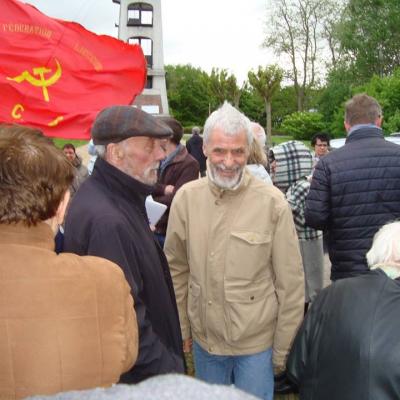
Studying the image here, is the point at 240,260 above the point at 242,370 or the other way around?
above

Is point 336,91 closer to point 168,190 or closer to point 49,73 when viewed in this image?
point 168,190

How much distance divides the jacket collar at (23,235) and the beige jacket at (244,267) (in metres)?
1.26

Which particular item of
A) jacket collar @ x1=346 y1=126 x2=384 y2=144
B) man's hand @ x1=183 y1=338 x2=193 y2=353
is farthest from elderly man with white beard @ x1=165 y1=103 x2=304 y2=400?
jacket collar @ x1=346 y1=126 x2=384 y2=144

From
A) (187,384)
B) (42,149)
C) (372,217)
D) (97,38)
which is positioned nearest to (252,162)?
(372,217)

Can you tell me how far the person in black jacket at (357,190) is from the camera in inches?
130

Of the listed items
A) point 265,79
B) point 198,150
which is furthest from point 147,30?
point 198,150

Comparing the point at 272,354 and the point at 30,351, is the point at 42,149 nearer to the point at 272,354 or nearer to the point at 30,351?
the point at 30,351

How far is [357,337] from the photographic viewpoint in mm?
1745

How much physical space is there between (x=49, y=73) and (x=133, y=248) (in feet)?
8.55

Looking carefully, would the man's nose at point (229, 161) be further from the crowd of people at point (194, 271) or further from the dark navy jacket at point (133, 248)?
the dark navy jacket at point (133, 248)

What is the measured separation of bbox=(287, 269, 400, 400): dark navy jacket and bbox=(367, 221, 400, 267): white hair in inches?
3.9

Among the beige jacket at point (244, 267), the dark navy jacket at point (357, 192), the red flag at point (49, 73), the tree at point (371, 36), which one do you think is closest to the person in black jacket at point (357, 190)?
the dark navy jacket at point (357, 192)

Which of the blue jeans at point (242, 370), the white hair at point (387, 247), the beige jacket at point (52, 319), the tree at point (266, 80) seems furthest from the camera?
the tree at point (266, 80)

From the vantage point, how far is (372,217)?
130 inches
